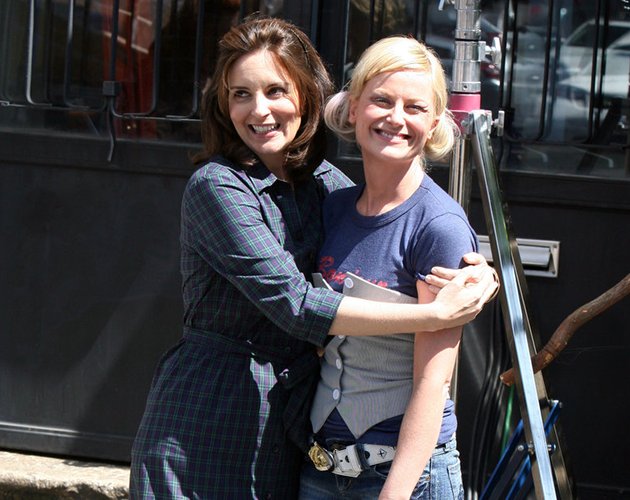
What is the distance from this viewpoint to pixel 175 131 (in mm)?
3787

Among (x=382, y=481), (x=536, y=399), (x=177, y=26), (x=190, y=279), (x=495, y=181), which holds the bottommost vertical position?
(x=382, y=481)

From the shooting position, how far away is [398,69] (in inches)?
82.9

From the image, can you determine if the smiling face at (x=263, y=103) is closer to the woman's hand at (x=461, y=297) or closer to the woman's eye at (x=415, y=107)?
the woman's eye at (x=415, y=107)

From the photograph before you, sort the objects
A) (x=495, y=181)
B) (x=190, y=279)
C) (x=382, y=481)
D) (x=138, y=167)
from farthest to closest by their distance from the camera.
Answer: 1. (x=138, y=167)
2. (x=495, y=181)
3. (x=190, y=279)
4. (x=382, y=481)

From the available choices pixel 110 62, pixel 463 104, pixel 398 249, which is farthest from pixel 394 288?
pixel 110 62

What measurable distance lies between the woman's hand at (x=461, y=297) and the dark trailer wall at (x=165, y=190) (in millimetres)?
1366

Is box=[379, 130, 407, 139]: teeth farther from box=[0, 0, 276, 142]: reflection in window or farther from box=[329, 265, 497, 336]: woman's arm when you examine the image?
box=[0, 0, 276, 142]: reflection in window

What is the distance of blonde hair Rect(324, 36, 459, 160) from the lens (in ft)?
6.91

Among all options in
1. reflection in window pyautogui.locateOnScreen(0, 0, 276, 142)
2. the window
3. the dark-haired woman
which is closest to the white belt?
the dark-haired woman

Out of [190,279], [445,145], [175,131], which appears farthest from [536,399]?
[175,131]

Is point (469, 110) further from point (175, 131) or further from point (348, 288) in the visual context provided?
point (175, 131)

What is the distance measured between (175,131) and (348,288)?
1.78m

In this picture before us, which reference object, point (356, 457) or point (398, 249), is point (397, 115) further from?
point (356, 457)

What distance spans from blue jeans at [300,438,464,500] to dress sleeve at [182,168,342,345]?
11.0 inches
